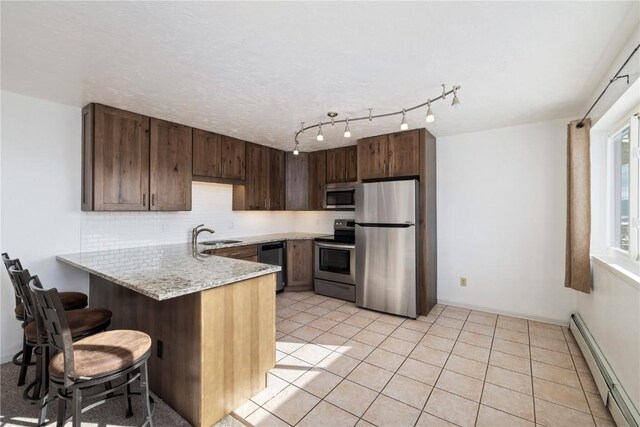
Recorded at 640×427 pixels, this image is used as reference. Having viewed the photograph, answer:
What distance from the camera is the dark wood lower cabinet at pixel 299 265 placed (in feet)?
15.0

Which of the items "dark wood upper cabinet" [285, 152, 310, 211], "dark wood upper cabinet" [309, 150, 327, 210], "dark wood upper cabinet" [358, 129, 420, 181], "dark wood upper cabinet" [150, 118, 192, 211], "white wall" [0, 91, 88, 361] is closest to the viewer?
"white wall" [0, 91, 88, 361]

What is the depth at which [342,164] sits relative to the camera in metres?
4.57

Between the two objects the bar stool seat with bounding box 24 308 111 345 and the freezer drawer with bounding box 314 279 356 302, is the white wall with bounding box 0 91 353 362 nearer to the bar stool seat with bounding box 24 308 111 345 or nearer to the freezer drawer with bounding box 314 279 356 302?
the bar stool seat with bounding box 24 308 111 345

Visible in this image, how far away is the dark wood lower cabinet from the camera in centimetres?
457

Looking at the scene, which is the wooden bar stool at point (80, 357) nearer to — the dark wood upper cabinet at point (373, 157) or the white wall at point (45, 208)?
the white wall at point (45, 208)

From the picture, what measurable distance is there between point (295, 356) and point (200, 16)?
2593mm

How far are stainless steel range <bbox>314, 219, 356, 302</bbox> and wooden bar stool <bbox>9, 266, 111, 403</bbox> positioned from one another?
2825 millimetres

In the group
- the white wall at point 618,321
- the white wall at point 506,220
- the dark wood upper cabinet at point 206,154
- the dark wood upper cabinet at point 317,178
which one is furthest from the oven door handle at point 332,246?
the white wall at point 618,321

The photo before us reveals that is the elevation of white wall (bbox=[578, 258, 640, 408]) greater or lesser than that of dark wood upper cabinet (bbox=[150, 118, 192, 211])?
lesser

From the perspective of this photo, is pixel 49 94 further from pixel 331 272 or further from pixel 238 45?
pixel 331 272

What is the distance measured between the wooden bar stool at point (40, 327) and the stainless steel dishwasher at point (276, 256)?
2.24m

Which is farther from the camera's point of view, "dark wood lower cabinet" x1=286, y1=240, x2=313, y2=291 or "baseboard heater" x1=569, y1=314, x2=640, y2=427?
"dark wood lower cabinet" x1=286, y1=240, x2=313, y2=291

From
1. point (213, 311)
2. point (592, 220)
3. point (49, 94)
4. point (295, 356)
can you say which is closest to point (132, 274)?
point (213, 311)

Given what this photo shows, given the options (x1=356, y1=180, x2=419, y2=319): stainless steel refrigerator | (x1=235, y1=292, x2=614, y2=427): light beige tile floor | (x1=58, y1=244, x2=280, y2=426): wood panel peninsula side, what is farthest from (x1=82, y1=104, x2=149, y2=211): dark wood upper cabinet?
(x1=356, y1=180, x2=419, y2=319): stainless steel refrigerator
